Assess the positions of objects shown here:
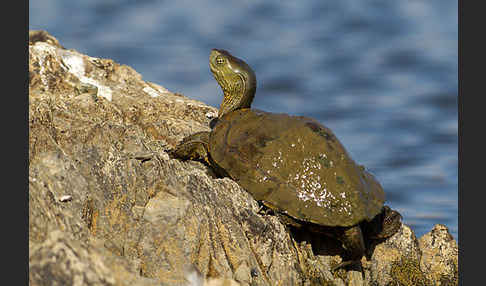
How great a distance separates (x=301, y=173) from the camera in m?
7.07

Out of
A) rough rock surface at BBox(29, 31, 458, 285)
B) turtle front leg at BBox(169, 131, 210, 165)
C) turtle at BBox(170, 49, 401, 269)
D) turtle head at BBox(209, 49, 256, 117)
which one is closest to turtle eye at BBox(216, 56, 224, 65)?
turtle head at BBox(209, 49, 256, 117)

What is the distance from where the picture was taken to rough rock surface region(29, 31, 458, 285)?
5082mm

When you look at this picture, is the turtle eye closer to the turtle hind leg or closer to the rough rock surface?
the rough rock surface

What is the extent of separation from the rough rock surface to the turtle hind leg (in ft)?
0.72

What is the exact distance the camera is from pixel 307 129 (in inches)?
295

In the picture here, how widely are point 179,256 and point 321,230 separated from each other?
82.7 inches

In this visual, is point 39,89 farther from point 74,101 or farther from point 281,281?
point 281,281

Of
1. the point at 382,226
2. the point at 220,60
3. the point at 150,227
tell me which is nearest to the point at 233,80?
the point at 220,60

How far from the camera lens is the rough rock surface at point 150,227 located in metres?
5.08

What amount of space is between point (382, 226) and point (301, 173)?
1.52 metres

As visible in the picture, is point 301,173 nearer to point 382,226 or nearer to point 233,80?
point 382,226

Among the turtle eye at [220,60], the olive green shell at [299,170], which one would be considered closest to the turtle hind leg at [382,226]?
the olive green shell at [299,170]

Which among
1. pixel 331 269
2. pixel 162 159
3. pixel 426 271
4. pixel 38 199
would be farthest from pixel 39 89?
pixel 426 271

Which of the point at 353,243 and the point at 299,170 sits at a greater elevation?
the point at 299,170
